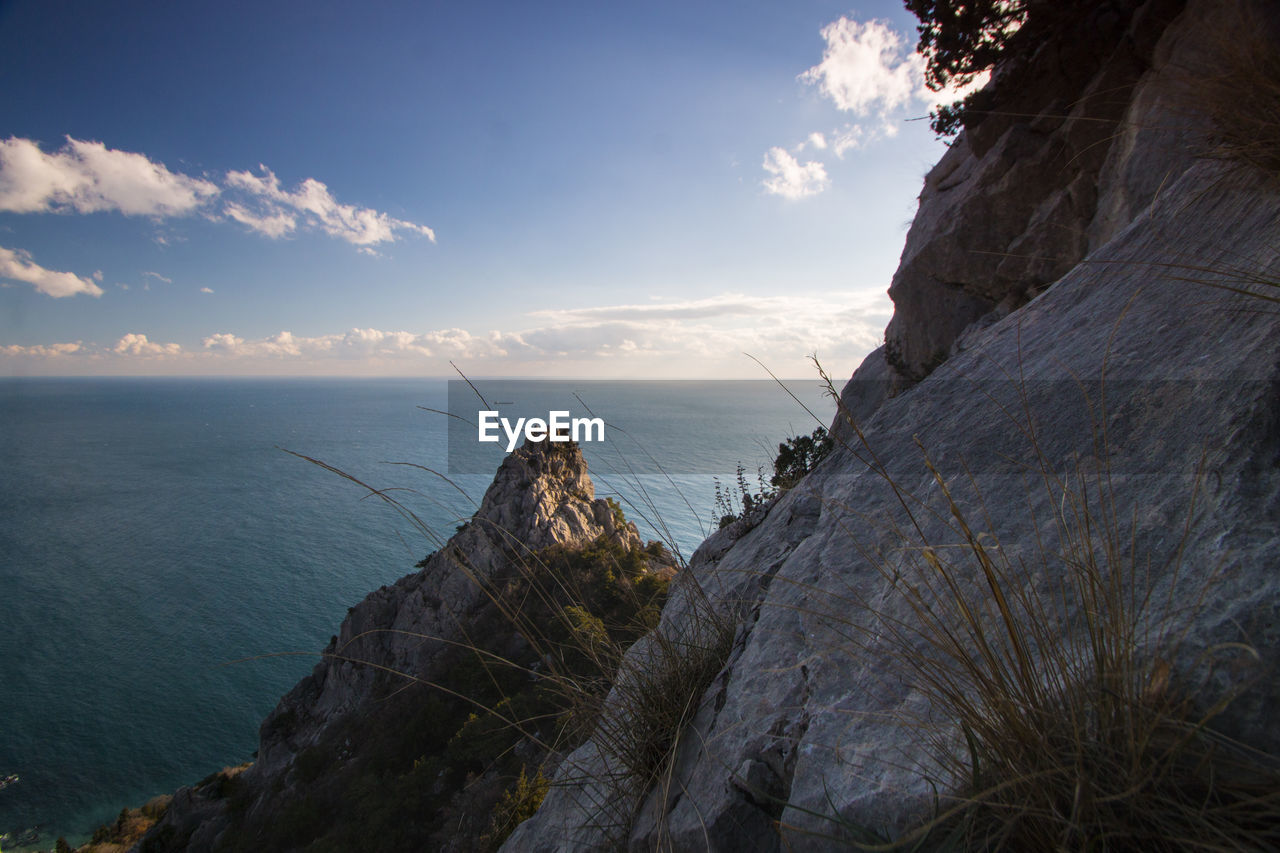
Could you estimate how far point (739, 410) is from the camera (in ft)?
513

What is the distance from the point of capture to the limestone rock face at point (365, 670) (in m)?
25.4

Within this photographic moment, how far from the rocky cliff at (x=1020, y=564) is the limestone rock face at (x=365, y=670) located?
71.7ft

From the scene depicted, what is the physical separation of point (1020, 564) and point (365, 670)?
1387 inches

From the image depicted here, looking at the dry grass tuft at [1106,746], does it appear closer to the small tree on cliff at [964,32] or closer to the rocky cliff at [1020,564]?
the rocky cliff at [1020,564]

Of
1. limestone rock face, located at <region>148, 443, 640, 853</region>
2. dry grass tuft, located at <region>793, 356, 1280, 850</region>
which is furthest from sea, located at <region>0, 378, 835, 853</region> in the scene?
limestone rock face, located at <region>148, 443, 640, 853</region>

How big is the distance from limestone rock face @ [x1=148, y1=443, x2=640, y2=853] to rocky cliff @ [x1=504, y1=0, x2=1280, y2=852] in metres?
21.9

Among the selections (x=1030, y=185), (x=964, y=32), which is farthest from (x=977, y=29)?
(x=1030, y=185)

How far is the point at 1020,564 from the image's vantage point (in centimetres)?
192

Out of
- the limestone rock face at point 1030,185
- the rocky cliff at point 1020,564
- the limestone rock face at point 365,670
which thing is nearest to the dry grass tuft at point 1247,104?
the rocky cliff at point 1020,564

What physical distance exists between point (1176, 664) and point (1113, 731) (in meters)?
0.35

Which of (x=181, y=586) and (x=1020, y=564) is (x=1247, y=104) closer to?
(x=1020, y=564)

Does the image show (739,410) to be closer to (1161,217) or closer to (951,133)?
(951,133)

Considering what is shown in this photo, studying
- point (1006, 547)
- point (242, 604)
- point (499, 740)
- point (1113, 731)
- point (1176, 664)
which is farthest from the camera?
point (242, 604)

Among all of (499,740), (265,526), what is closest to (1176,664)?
(499,740)
